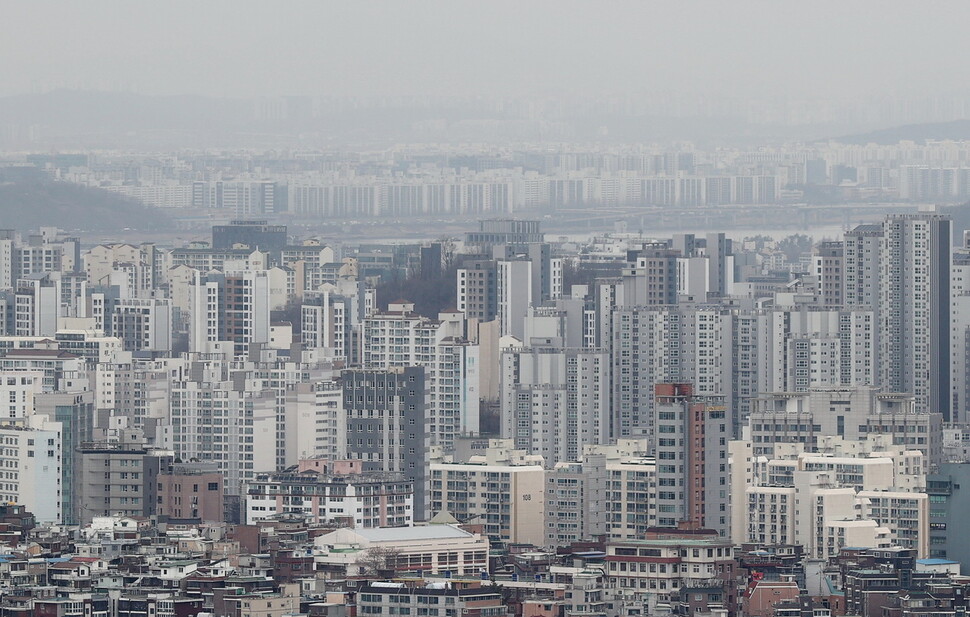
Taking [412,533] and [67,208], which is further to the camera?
[67,208]

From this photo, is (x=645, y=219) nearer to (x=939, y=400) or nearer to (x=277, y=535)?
(x=939, y=400)

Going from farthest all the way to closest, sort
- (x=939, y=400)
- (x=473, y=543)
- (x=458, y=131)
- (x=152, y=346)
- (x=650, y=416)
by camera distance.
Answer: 1. (x=458, y=131)
2. (x=152, y=346)
3. (x=939, y=400)
4. (x=650, y=416)
5. (x=473, y=543)

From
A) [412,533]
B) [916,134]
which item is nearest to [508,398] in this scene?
[412,533]

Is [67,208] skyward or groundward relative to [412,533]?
skyward

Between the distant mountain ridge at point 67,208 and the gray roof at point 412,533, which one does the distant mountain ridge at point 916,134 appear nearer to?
the distant mountain ridge at point 67,208

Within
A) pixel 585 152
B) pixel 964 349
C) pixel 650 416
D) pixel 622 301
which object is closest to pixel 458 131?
pixel 585 152

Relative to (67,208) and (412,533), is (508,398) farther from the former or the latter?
(67,208)

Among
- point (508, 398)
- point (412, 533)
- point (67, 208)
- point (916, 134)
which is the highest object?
point (916, 134)

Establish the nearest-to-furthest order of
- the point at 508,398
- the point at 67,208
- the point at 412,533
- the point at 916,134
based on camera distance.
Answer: the point at 412,533 < the point at 508,398 < the point at 916,134 < the point at 67,208
